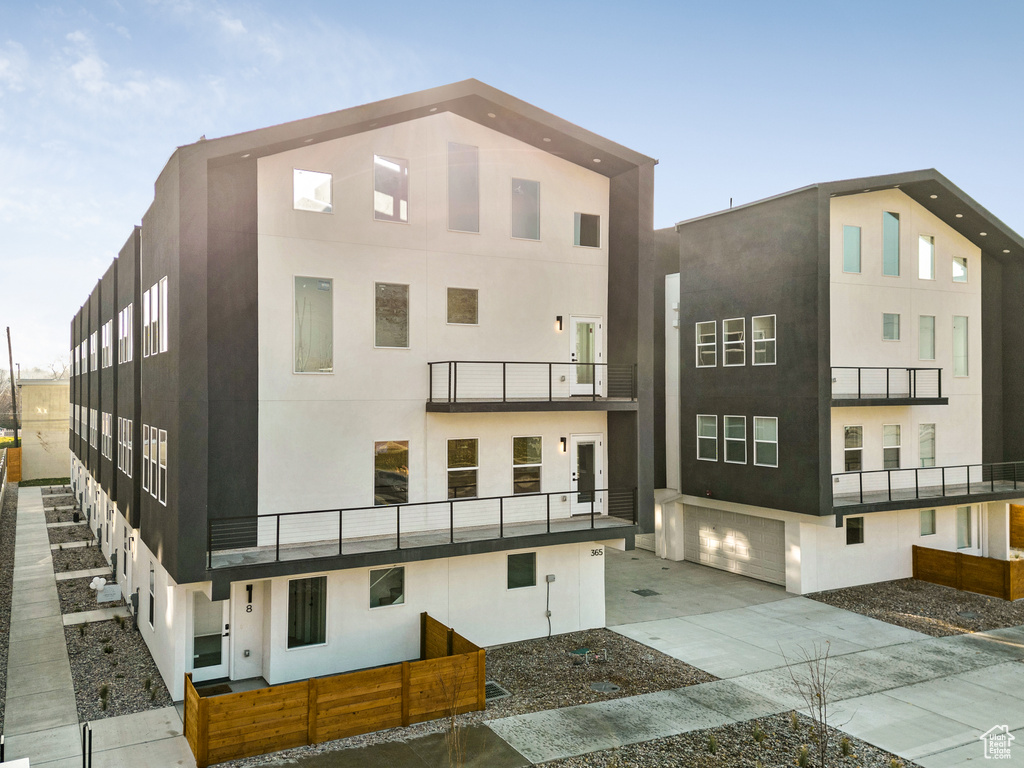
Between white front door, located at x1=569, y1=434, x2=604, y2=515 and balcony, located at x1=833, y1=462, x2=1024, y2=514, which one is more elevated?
white front door, located at x1=569, y1=434, x2=604, y2=515

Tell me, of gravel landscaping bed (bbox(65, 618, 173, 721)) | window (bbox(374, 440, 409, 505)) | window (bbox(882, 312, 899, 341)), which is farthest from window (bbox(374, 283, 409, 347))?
window (bbox(882, 312, 899, 341))

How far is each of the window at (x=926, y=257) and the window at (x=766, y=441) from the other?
7.05m


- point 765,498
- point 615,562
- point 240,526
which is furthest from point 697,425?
point 240,526

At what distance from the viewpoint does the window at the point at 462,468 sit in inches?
579

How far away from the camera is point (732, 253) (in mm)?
20781

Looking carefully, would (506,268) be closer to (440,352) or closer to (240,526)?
(440,352)

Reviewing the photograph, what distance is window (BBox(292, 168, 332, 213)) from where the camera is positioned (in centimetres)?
1325

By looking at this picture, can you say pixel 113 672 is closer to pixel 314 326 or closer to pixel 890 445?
pixel 314 326

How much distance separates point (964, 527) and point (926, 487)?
9.32 feet

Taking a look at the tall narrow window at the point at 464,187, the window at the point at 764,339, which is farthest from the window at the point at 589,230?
the window at the point at 764,339

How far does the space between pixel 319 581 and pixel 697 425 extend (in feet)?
43.5

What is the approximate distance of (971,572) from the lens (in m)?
19.4

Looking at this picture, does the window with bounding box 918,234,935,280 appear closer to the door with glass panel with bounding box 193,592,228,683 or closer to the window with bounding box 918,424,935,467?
the window with bounding box 918,424,935,467

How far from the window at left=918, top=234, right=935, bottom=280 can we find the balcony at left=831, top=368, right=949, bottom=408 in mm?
2981
